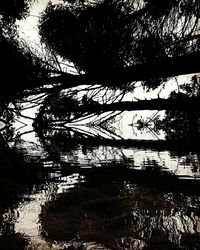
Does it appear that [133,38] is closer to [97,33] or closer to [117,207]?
[97,33]

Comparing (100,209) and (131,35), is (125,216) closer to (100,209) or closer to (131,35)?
(100,209)

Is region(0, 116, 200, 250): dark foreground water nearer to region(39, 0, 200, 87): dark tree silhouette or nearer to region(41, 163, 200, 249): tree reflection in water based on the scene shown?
region(41, 163, 200, 249): tree reflection in water

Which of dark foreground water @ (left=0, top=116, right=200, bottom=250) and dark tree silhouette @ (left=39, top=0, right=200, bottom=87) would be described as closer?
dark foreground water @ (left=0, top=116, right=200, bottom=250)

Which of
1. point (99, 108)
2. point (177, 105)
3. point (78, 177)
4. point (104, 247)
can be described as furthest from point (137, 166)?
point (99, 108)

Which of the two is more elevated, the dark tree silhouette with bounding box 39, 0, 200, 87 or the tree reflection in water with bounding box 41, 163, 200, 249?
the dark tree silhouette with bounding box 39, 0, 200, 87

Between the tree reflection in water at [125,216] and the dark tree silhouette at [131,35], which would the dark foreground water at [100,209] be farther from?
the dark tree silhouette at [131,35]

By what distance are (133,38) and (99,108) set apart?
11.3ft

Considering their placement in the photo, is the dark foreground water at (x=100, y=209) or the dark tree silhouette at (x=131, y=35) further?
the dark tree silhouette at (x=131, y=35)

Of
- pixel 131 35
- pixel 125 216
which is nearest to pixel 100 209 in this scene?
pixel 125 216

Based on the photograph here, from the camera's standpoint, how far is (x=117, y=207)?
2416mm

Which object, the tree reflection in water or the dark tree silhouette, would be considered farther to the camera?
the dark tree silhouette

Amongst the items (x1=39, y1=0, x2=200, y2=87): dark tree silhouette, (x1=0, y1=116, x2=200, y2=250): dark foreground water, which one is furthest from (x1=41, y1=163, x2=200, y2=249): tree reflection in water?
(x1=39, y1=0, x2=200, y2=87): dark tree silhouette

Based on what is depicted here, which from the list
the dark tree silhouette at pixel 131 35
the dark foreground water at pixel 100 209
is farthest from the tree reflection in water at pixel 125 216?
the dark tree silhouette at pixel 131 35

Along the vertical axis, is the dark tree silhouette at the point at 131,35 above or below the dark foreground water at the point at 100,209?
above
